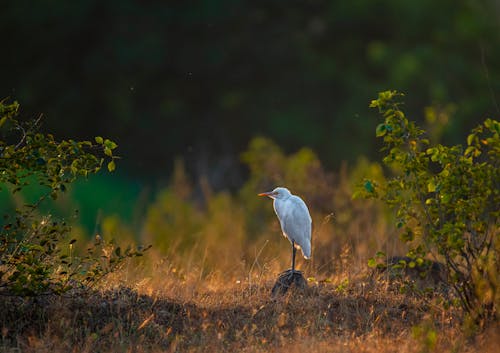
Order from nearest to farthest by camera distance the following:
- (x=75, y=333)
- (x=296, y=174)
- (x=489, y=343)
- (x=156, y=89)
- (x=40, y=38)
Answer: (x=489, y=343) < (x=75, y=333) < (x=296, y=174) < (x=40, y=38) < (x=156, y=89)

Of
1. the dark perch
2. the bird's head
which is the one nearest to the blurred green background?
the bird's head

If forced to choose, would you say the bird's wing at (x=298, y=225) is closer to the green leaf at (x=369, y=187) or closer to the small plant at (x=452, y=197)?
the small plant at (x=452, y=197)

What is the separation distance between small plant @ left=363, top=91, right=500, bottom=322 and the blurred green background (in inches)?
463

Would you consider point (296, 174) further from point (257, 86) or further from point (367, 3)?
point (367, 3)

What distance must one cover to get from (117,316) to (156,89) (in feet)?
43.8

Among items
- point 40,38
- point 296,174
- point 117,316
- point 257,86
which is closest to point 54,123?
point 40,38

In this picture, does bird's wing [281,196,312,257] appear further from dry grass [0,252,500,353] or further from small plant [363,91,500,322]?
small plant [363,91,500,322]

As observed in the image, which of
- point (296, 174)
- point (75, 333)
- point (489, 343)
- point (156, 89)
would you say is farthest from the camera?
point (156, 89)

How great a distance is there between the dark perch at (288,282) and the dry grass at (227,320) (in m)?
0.08

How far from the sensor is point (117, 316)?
5965mm

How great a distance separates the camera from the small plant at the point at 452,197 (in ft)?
17.6

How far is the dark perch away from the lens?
261 inches

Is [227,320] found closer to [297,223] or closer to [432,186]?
[297,223]

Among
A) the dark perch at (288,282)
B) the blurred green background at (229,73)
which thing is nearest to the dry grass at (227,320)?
the dark perch at (288,282)
